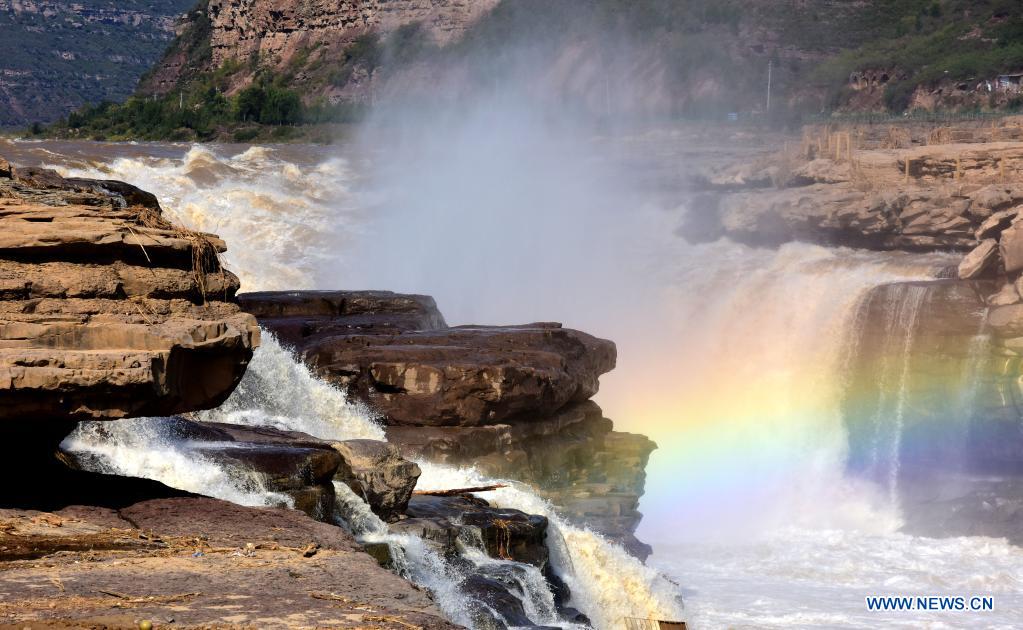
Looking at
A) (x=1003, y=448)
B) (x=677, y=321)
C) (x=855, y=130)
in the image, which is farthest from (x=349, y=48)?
(x=1003, y=448)

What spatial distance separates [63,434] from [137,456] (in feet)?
5.31

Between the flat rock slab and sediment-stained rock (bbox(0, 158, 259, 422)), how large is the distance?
27.4 inches

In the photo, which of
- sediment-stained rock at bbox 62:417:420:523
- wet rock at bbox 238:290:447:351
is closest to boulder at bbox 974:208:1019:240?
wet rock at bbox 238:290:447:351

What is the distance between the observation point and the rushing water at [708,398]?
63.1 feet

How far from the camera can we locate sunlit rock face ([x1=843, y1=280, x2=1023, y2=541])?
2794 cm

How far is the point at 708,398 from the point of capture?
106 ft

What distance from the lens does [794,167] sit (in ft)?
148

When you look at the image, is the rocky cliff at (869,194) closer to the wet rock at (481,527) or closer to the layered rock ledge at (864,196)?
the layered rock ledge at (864,196)

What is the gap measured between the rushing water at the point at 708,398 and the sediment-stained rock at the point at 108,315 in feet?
7.60

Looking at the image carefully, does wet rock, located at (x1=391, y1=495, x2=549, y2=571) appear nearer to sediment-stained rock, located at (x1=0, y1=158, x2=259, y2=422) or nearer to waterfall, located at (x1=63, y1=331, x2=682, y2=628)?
waterfall, located at (x1=63, y1=331, x2=682, y2=628)

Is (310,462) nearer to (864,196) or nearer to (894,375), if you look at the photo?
(894,375)

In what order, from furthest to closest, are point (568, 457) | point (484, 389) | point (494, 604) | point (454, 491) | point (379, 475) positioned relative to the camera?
point (568, 457)
point (484, 389)
point (454, 491)
point (379, 475)
point (494, 604)

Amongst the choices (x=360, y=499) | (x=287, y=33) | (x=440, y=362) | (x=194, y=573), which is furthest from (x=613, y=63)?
(x=194, y=573)

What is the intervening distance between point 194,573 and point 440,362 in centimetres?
1096
